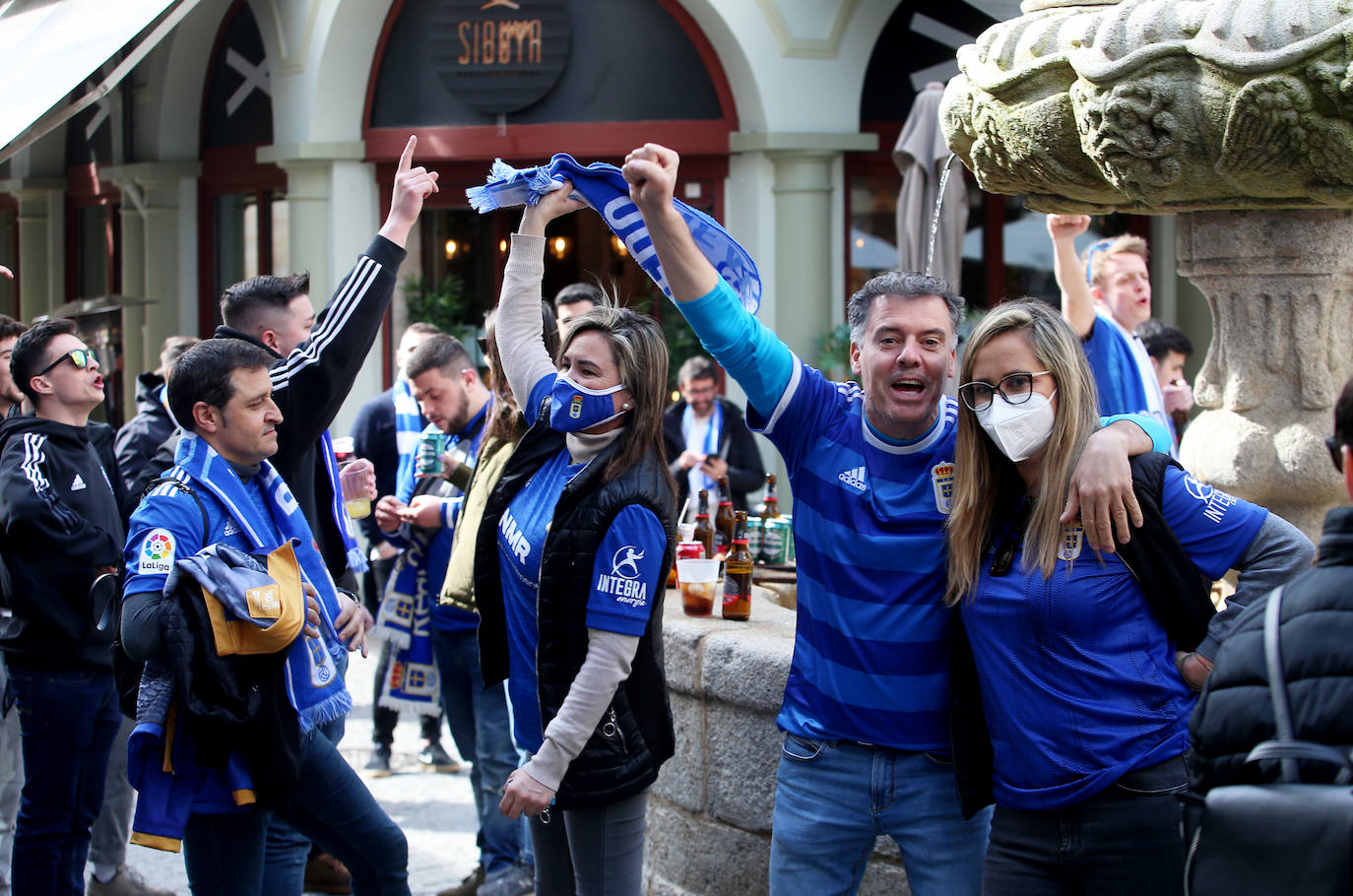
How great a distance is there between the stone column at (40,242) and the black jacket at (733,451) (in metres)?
11.0

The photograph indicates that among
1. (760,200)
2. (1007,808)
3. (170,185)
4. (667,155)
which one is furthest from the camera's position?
(170,185)

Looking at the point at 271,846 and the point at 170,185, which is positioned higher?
the point at 170,185

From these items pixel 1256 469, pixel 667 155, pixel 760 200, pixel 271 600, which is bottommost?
pixel 271 600

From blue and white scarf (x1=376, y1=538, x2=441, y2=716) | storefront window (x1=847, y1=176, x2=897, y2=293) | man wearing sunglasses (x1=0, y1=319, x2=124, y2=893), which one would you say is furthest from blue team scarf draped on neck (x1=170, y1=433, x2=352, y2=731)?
storefront window (x1=847, y1=176, x2=897, y2=293)

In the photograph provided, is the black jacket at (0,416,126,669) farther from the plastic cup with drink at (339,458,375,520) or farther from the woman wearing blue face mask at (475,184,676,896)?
the woman wearing blue face mask at (475,184,676,896)

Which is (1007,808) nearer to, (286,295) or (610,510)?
(610,510)

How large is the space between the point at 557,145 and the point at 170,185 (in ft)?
14.3

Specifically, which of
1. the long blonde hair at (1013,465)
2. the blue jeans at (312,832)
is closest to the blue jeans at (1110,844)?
the long blonde hair at (1013,465)

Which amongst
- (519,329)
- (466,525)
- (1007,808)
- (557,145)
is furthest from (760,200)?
(1007,808)

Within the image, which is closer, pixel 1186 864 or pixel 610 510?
pixel 1186 864

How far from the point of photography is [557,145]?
12.9m

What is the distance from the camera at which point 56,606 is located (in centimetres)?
486

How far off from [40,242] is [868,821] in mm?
16671

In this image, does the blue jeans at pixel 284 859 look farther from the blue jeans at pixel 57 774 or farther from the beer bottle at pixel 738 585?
the beer bottle at pixel 738 585
